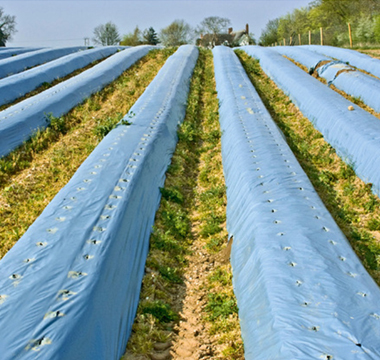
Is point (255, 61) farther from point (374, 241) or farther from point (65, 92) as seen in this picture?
point (374, 241)

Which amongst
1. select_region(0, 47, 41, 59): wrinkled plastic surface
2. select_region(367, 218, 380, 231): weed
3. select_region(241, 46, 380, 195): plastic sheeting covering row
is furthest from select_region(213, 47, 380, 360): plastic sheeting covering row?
select_region(0, 47, 41, 59): wrinkled plastic surface

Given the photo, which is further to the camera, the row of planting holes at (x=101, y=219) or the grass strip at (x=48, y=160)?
the grass strip at (x=48, y=160)

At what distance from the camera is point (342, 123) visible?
9.67 meters

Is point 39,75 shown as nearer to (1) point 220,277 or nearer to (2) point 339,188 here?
(2) point 339,188

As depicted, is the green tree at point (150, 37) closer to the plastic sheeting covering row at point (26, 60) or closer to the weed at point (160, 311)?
the plastic sheeting covering row at point (26, 60)

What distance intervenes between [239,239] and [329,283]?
5.66 feet

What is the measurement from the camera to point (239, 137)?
9.00 metres

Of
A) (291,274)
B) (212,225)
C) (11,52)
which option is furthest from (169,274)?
(11,52)

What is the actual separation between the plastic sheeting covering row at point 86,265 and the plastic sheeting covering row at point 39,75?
22.5ft

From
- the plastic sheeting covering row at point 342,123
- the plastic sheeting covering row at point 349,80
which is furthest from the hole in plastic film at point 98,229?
the plastic sheeting covering row at point 349,80

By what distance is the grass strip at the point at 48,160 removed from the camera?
6879 millimetres

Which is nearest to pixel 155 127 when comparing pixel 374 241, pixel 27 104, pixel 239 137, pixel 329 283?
pixel 239 137

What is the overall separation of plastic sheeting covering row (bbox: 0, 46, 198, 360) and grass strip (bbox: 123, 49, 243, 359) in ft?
0.72

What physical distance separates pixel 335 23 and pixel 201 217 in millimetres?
60064
